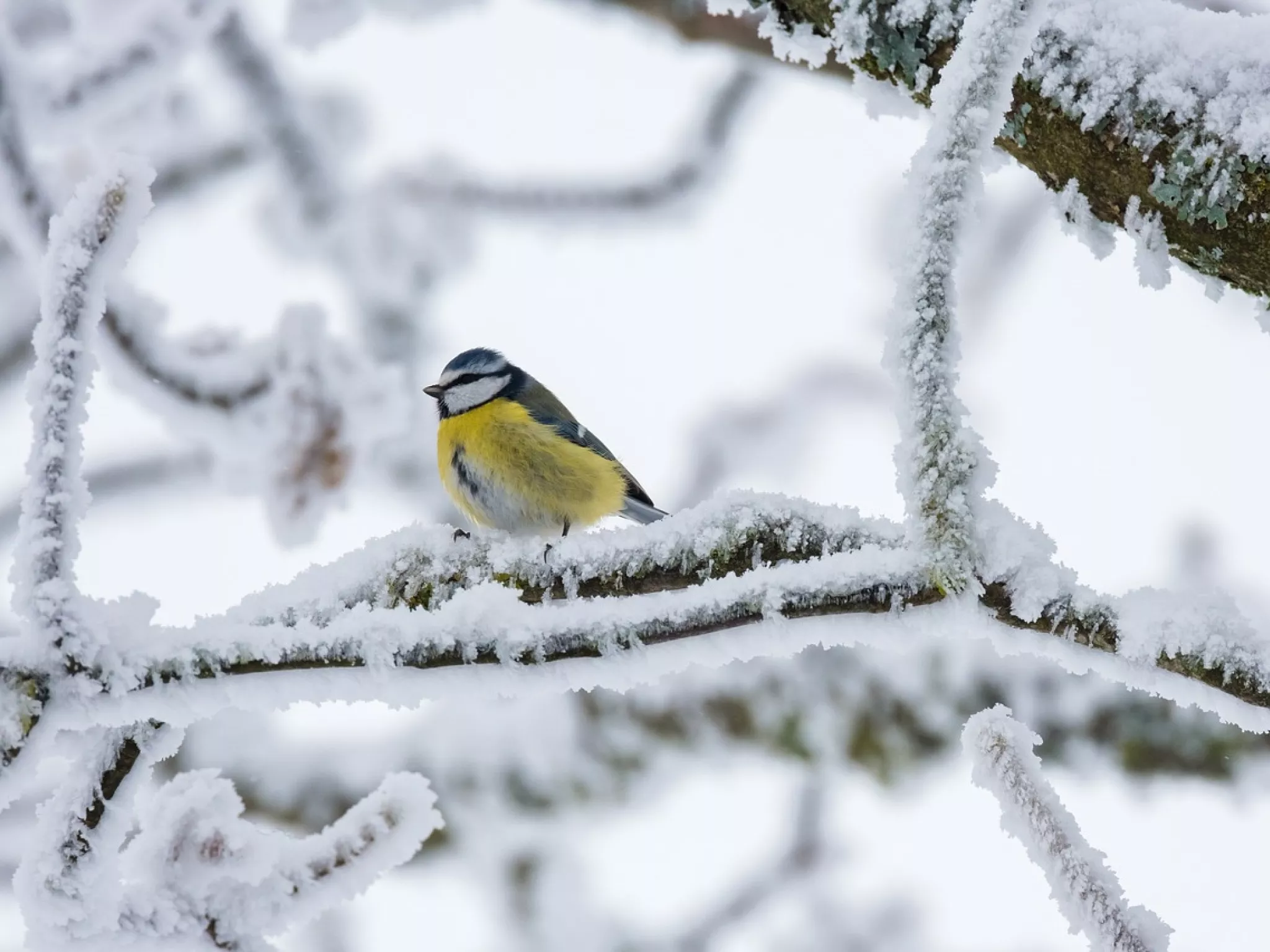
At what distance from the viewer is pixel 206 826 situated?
1210 mm

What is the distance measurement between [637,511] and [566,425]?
1.02 feet

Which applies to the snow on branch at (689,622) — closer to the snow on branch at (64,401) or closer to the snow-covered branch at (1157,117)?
the snow on branch at (64,401)

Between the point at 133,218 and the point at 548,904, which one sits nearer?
the point at 133,218

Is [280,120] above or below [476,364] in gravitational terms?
above

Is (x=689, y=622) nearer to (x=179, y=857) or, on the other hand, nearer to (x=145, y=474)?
(x=179, y=857)

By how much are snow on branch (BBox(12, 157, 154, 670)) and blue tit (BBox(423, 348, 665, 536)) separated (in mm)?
1928

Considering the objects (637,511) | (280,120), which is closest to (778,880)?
(637,511)

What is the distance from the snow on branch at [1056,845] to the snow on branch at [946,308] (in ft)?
0.48

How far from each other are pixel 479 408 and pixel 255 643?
2117 mm

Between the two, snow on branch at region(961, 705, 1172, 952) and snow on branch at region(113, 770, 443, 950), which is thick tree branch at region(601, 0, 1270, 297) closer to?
snow on branch at region(961, 705, 1172, 952)

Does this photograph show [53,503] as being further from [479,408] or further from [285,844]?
[479,408]

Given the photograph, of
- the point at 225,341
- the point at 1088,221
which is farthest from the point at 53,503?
the point at 225,341

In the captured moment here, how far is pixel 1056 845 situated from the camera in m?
0.98

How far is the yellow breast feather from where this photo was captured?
3.08 m
